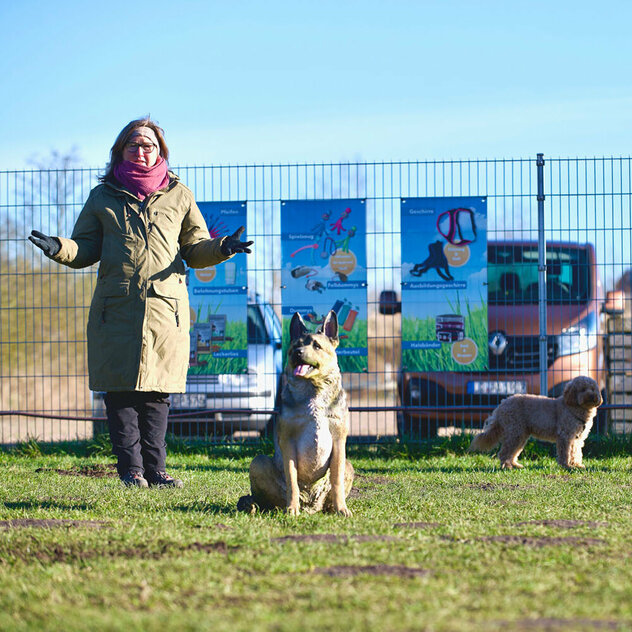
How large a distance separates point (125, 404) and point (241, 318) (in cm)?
383

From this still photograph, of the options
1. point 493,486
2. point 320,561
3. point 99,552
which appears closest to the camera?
point 320,561

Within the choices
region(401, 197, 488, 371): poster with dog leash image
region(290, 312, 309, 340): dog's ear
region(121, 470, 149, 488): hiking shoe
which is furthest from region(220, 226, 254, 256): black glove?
region(401, 197, 488, 371): poster with dog leash image

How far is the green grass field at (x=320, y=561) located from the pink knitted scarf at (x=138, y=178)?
2.15m

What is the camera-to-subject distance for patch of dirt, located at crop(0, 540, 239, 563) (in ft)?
12.2

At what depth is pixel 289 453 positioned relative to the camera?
4.93 meters

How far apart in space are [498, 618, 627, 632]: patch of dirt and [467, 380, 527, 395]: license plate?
709 cm

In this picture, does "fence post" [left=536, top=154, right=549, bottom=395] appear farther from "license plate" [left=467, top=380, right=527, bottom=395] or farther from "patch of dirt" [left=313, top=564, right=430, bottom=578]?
"patch of dirt" [left=313, top=564, right=430, bottom=578]

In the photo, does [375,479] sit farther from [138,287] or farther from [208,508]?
[138,287]

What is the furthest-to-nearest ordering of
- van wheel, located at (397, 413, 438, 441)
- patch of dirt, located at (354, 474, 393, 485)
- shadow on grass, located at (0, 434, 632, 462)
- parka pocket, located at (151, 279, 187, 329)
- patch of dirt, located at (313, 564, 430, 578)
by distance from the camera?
van wheel, located at (397, 413, 438, 441)
shadow on grass, located at (0, 434, 632, 462)
patch of dirt, located at (354, 474, 393, 485)
parka pocket, located at (151, 279, 187, 329)
patch of dirt, located at (313, 564, 430, 578)

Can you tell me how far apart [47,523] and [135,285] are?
1.89 m

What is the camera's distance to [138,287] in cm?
601

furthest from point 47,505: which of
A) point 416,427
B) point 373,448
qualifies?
point 416,427

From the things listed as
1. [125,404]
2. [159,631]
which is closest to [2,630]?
[159,631]

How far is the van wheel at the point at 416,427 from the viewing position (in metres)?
9.87
